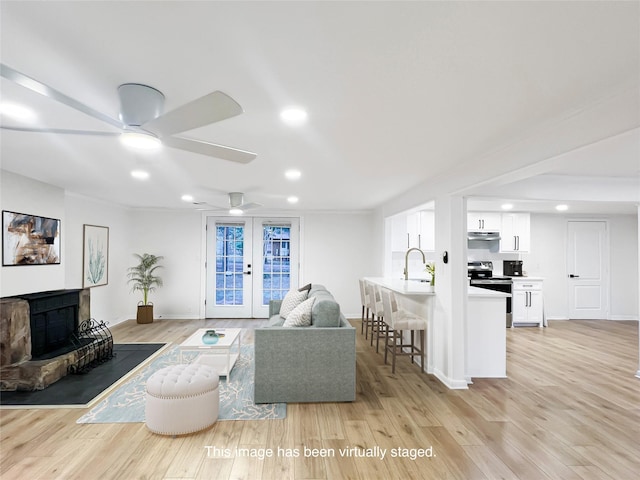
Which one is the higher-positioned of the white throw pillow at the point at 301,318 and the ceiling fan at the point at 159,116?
the ceiling fan at the point at 159,116

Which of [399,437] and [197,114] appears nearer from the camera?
[197,114]

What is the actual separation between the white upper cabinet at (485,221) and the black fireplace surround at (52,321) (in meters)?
6.72

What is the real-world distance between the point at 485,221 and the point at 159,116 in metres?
6.74

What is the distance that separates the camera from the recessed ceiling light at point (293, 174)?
149 inches

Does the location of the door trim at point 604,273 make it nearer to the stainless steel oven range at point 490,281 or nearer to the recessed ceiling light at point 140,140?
the stainless steel oven range at point 490,281

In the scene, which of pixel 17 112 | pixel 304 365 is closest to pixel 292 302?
pixel 304 365

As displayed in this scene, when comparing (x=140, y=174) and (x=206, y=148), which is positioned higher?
(x=140, y=174)

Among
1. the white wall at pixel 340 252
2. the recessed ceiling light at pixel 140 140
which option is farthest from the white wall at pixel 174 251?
the recessed ceiling light at pixel 140 140

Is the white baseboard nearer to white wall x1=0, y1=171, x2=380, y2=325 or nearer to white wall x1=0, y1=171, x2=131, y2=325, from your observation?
white wall x1=0, y1=171, x2=380, y2=325

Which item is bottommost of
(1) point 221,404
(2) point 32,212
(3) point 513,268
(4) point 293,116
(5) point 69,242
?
(1) point 221,404

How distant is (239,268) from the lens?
7402 millimetres

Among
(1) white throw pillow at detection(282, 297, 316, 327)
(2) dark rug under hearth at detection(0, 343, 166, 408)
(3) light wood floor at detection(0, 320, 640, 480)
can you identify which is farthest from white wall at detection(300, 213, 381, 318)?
(1) white throw pillow at detection(282, 297, 316, 327)

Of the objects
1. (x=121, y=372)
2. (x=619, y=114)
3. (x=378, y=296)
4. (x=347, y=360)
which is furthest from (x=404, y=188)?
(x=121, y=372)

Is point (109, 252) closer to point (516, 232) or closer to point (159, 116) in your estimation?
point (159, 116)
